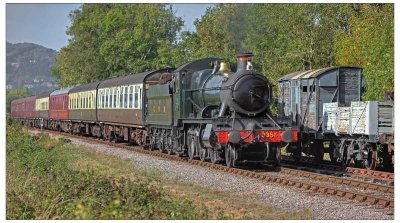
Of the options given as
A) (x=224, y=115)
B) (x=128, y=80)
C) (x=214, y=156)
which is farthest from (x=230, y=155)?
(x=128, y=80)

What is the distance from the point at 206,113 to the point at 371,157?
559 centimetres

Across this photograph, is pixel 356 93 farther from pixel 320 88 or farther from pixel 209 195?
pixel 209 195

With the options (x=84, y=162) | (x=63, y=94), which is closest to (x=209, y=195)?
(x=84, y=162)

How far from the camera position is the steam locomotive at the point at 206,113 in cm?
1894

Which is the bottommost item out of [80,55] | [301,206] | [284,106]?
[301,206]

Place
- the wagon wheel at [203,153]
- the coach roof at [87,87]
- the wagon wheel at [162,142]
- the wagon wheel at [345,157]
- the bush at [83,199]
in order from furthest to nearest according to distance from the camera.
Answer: the coach roof at [87,87] < the wagon wheel at [162,142] < the wagon wheel at [203,153] < the wagon wheel at [345,157] < the bush at [83,199]

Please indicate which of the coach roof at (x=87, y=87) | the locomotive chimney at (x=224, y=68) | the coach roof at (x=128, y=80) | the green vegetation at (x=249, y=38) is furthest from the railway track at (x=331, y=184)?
the coach roof at (x=87, y=87)

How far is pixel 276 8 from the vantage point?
40.7m

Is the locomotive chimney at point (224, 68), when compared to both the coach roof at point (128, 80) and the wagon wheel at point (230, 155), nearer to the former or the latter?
the wagon wheel at point (230, 155)

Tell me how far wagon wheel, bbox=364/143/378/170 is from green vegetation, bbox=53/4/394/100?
11.7 ft

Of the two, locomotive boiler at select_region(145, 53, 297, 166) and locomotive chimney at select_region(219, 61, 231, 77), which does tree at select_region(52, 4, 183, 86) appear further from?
locomotive chimney at select_region(219, 61, 231, 77)

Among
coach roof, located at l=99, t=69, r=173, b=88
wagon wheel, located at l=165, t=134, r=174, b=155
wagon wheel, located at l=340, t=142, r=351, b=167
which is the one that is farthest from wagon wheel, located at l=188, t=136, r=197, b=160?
coach roof, located at l=99, t=69, r=173, b=88

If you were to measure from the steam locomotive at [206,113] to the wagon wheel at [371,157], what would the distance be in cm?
249
